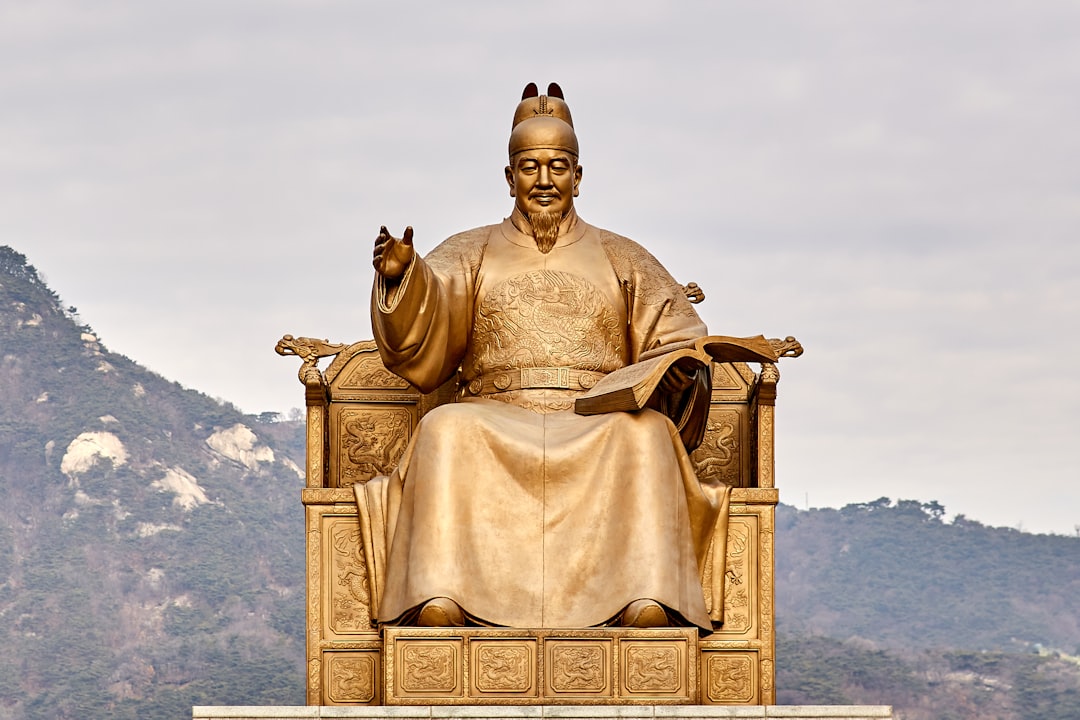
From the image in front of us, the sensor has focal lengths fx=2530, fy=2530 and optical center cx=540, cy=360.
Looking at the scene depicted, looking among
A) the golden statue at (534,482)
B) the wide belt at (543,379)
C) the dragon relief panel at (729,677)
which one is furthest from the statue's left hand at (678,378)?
the dragon relief panel at (729,677)

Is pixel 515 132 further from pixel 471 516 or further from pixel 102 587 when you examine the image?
pixel 102 587

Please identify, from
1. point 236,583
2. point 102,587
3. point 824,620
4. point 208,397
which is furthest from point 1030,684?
point 208,397

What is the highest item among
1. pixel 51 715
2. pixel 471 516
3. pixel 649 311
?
pixel 649 311

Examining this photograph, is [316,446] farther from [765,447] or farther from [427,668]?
[765,447]

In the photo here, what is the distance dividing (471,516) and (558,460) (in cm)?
39

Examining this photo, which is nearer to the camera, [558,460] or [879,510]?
[558,460]

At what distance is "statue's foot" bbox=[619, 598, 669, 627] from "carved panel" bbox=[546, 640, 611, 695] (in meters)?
0.15

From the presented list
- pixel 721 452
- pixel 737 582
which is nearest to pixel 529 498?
pixel 737 582

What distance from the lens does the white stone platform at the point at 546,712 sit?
28.7 ft

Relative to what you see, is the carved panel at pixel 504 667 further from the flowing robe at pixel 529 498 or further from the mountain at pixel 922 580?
the mountain at pixel 922 580

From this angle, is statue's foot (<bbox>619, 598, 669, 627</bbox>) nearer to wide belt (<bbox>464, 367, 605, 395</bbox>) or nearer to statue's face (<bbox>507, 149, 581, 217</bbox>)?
wide belt (<bbox>464, 367, 605, 395</bbox>)

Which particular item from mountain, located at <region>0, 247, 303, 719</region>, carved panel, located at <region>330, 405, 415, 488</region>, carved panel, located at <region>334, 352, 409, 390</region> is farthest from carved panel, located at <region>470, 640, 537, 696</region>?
mountain, located at <region>0, 247, 303, 719</region>

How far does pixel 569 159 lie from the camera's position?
34.1 ft

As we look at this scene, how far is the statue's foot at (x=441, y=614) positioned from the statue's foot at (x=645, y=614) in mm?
618
